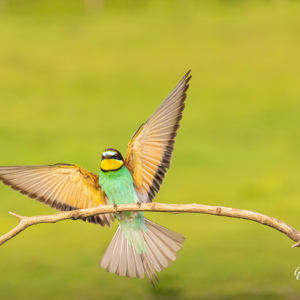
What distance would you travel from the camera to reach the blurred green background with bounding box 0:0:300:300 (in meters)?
4.48

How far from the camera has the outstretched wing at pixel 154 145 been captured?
2.40 m

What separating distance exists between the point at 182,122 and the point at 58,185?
4025mm

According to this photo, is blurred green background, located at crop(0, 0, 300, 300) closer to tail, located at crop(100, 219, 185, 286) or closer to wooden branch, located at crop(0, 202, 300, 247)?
tail, located at crop(100, 219, 185, 286)

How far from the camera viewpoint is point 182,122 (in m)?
6.51

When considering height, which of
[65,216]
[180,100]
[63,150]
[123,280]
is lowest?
[123,280]

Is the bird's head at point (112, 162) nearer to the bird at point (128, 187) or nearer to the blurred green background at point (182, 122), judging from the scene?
the bird at point (128, 187)

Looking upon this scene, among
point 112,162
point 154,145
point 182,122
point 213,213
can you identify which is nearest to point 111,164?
point 112,162

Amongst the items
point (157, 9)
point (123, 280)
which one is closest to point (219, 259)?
point (123, 280)

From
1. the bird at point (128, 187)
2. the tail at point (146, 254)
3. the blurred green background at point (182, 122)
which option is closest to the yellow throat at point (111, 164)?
the bird at point (128, 187)

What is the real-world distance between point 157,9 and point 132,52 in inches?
42.8

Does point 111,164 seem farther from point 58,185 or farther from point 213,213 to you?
point 213,213

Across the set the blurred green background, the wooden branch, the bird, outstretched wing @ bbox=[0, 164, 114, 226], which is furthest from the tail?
the blurred green background

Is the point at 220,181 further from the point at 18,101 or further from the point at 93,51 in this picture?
the point at 93,51

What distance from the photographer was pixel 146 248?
258 cm
